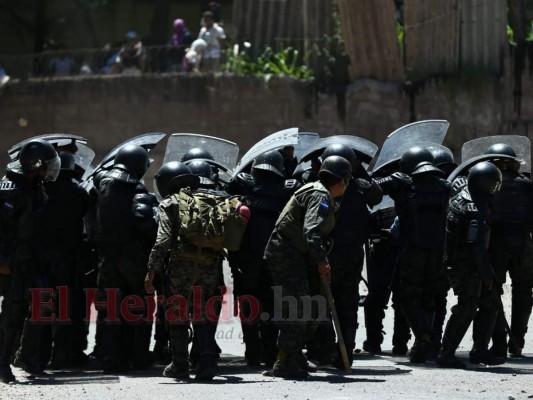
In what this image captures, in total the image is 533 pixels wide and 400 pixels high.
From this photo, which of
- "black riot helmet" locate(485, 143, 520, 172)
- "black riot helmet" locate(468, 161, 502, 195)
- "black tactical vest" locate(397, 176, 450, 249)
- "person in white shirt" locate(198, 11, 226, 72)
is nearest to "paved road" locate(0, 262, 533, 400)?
"black tactical vest" locate(397, 176, 450, 249)

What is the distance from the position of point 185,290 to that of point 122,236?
89cm

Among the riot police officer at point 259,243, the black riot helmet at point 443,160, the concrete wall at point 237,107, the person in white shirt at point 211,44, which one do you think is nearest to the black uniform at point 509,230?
the black riot helmet at point 443,160

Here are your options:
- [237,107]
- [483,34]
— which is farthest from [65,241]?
[237,107]

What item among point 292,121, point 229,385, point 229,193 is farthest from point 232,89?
point 229,385

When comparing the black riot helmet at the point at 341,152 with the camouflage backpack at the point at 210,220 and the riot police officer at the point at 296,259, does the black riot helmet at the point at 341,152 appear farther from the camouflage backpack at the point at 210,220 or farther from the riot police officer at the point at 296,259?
the camouflage backpack at the point at 210,220

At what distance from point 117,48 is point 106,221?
45.9 feet

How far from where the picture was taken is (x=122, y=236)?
36.0ft

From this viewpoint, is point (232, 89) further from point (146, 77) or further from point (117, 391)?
point (117, 391)

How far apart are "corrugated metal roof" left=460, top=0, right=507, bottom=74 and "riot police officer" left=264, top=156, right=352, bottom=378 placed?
12.1m

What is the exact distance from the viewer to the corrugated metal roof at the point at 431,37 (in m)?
21.9

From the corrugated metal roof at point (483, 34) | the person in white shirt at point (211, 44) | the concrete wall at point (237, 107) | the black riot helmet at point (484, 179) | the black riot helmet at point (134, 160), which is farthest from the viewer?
the person in white shirt at point (211, 44)

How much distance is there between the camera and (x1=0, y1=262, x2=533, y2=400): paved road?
9352mm

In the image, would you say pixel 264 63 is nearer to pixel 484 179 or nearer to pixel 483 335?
pixel 483 335

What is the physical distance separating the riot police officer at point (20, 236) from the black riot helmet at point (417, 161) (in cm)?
283
